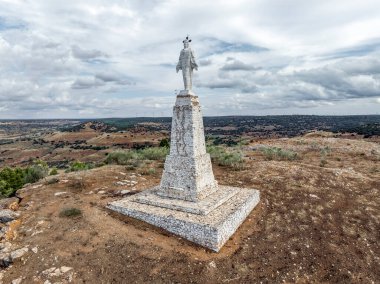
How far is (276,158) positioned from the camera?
1054 inches

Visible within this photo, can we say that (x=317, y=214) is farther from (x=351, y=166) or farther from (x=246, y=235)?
(x=351, y=166)

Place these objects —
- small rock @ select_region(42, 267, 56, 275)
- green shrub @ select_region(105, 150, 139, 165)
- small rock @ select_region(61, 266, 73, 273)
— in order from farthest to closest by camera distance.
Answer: green shrub @ select_region(105, 150, 139, 165) → small rock @ select_region(61, 266, 73, 273) → small rock @ select_region(42, 267, 56, 275)

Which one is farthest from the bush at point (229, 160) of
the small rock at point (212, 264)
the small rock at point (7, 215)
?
the small rock at point (7, 215)

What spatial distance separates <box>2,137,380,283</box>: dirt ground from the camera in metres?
10.2

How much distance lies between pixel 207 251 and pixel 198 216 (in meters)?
1.52

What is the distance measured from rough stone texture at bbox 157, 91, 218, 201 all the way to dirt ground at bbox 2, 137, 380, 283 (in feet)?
7.15

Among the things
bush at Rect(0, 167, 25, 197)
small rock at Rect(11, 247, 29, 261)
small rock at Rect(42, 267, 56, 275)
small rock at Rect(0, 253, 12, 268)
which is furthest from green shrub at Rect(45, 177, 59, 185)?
small rock at Rect(42, 267, 56, 275)

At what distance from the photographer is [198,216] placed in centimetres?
1242

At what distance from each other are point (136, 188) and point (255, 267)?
8.56 m

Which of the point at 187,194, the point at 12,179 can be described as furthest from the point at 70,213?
the point at 12,179

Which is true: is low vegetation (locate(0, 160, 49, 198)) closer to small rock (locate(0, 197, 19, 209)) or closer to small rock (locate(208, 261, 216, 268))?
small rock (locate(0, 197, 19, 209))

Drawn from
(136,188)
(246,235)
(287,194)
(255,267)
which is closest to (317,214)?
(287,194)

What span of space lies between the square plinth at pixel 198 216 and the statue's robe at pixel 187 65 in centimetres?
542

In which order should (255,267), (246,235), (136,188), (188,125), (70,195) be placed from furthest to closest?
(136,188), (70,195), (188,125), (246,235), (255,267)
